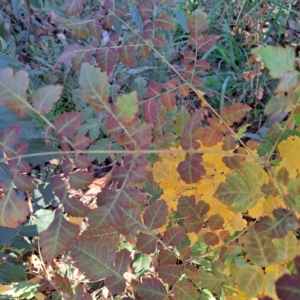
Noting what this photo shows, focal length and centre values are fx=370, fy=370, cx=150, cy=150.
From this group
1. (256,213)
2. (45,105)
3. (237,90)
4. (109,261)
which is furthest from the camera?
(237,90)

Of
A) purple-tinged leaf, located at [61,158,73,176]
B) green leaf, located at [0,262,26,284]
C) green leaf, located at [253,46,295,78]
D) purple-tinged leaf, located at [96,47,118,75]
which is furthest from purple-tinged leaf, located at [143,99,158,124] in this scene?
green leaf, located at [0,262,26,284]

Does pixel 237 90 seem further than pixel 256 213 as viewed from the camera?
Yes

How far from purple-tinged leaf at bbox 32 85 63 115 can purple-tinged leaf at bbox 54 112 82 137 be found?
0.02m

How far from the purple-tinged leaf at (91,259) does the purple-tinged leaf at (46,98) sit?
0.28m

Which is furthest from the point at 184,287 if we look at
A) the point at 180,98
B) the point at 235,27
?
the point at 235,27

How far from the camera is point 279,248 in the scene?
58cm

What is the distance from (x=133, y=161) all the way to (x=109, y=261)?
240mm

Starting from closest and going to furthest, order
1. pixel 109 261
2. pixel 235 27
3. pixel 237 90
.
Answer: pixel 109 261 → pixel 237 90 → pixel 235 27

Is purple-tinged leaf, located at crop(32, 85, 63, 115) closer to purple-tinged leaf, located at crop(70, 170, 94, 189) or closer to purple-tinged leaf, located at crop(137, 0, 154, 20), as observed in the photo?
purple-tinged leaf, located at crop(70, 170, 94, 189)

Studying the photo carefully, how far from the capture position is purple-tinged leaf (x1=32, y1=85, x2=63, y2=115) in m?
0.51

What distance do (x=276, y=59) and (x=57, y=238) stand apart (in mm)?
370

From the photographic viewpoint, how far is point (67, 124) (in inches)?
20.7

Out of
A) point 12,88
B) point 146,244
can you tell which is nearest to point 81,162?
point 12,88

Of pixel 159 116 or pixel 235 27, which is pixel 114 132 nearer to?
pixel 159 116
